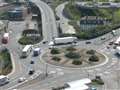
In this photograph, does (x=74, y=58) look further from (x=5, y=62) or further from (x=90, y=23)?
(x=90, y=23)

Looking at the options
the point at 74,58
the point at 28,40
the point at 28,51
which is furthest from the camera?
the point at 28,40

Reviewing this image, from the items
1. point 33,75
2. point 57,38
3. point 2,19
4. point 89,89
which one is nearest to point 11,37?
point 57,38

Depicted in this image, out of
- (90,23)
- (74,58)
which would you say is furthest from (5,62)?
(90,23)

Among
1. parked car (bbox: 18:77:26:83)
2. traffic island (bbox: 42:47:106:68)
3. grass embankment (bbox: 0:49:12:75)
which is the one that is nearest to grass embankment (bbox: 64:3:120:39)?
traffic island (bbox: 42:47:106:68)

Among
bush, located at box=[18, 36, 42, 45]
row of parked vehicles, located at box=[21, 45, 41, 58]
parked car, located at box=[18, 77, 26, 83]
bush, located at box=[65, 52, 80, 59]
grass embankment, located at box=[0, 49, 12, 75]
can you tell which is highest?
bush, located at box=[18, 36, 42, 45]

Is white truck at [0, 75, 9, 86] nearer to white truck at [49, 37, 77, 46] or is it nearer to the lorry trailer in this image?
white truck at [49, 37, 77, 46]

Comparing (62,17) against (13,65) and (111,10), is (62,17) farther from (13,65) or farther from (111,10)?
(13,65)
